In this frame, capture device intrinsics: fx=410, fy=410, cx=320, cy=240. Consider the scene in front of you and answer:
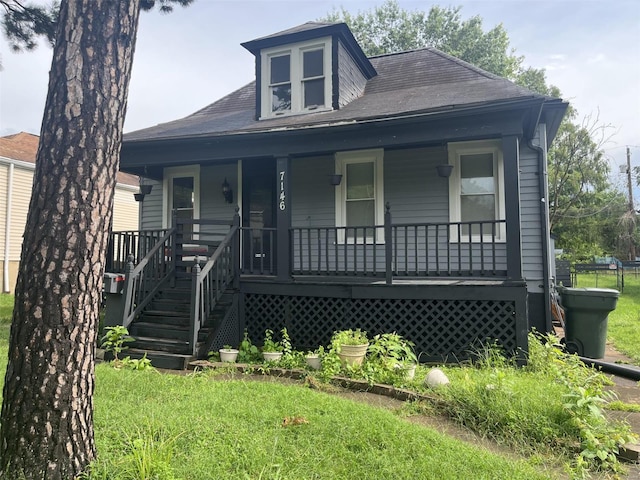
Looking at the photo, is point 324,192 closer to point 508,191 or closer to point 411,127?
point 411,127

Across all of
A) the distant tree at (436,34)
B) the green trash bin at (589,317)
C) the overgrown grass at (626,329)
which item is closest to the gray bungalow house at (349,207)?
the green trash bin at (589,317)

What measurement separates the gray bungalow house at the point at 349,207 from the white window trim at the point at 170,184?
34 millimetres

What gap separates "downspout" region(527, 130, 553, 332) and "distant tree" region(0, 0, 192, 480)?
21.0 ft

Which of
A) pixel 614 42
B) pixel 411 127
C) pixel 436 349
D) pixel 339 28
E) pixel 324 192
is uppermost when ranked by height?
pixel 614 42

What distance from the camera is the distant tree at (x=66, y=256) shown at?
2.22 metres

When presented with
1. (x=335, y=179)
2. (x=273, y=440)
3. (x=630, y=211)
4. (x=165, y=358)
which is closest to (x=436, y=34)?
(x=630, y=211)

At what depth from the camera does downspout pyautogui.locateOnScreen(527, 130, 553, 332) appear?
21.5 feet

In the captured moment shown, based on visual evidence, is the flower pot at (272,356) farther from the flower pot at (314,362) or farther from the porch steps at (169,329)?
the porch steps at (169,329)

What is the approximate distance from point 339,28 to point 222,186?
392cm

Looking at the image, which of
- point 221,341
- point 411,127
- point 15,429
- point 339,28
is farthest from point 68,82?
point 339,28

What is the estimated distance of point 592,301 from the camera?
586 centimetres

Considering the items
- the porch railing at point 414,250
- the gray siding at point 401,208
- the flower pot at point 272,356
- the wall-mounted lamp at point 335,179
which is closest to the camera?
the flower pot at point 272,356

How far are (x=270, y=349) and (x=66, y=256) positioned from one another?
3.74 meters

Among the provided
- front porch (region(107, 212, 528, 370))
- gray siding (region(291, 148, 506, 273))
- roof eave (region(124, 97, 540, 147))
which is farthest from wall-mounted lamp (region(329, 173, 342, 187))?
front porch (region(107, 212, 528, 370))
